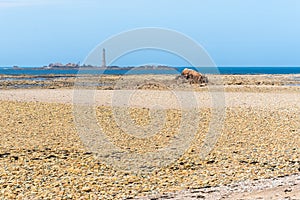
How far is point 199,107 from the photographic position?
18.6 meters

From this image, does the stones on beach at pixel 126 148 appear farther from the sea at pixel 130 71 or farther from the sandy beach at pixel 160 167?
the sea at pixel 130 71

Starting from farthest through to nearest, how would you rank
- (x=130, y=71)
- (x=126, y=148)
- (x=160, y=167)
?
(x=130, y=71) → (x=126, y=148) → (x=160, y=167)

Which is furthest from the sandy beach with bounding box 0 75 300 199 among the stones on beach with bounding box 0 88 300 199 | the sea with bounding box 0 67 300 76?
the sea with bounding box 0 67 300 76

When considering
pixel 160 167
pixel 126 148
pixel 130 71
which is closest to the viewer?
pixel 160 167

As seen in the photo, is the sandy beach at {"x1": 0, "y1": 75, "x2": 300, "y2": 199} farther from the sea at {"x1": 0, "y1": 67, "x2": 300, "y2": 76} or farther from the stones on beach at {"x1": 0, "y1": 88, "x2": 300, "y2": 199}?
the sea at {"x1": 0, "y1": 67, "x2": 300, "y2": 76}

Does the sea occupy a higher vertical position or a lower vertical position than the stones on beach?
higher

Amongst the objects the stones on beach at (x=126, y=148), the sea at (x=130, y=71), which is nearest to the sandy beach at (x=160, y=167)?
the stones on beach at (x=126, y=148)

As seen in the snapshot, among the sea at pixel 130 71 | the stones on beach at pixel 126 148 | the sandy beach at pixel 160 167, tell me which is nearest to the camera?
the sandy beach at pixel 160 167

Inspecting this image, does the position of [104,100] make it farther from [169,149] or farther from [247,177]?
[247,177]

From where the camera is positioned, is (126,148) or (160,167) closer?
(160,167)

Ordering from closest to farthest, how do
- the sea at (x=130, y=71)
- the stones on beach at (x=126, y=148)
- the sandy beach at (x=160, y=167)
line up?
the sandy beach at (x=160, y=167) → the stones on beach at (x=126, y=148) → the sea at (x=130, y=71)

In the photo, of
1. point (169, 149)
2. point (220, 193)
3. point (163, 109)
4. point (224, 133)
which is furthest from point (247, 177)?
point (163, 109)

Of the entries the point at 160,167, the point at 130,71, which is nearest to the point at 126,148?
the point at 160,167

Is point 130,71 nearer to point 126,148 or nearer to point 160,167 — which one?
point 126,148
